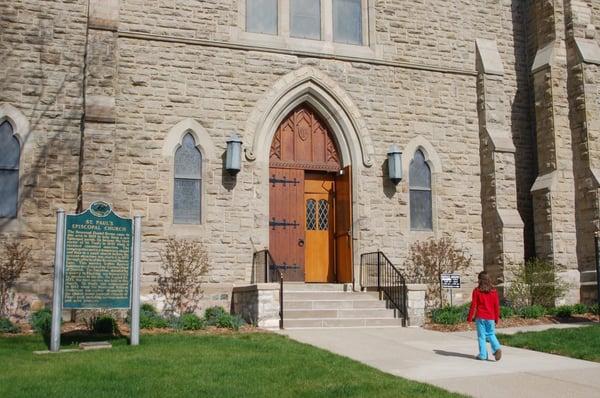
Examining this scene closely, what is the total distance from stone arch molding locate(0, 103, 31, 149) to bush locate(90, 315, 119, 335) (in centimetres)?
410

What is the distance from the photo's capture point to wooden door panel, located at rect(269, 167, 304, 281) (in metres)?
13.9

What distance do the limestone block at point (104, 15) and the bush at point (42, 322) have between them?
18.1 feet

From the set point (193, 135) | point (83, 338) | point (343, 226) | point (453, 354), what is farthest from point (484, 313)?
point (193, 135)

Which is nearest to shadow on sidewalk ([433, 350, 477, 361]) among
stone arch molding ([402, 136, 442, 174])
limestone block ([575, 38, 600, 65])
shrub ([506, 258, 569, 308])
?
shrub ([506, 258, 569, 308])

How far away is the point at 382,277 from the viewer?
45.1 feet

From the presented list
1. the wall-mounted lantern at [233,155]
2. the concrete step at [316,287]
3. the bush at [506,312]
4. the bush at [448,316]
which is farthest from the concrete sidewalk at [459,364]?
the wall-mounted lantern at [233,155]

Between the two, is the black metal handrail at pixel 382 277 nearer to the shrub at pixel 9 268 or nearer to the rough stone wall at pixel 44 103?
the rough stone wall at pixel 44 103

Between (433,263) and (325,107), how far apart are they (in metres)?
4.11

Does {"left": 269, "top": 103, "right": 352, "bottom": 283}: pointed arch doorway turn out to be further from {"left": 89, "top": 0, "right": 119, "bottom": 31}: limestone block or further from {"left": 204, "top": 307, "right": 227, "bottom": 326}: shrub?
{"left": 89, "top": 0, "right": 119, "bottom": 31}: limestone block

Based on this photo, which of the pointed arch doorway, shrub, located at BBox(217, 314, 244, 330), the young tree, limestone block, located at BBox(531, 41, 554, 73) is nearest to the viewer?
shrub, located at BBox(217, 314, 244, 330)

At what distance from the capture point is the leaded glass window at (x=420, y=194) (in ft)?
48.6

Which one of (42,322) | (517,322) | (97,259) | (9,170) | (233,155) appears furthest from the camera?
(233,155)

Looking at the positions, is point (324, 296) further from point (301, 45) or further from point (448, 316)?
point (301, 45)

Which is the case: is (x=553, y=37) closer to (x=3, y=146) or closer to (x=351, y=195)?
(x=351, y=195)
